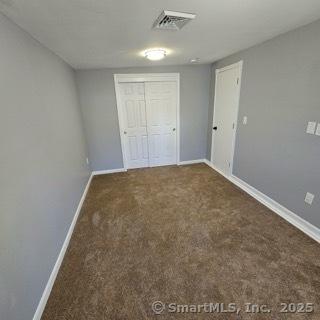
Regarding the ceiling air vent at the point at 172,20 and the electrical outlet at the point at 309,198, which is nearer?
the ceiling air vent at the point at 172,20

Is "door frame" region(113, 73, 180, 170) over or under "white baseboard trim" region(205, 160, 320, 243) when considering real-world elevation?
over

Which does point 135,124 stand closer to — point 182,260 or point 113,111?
point 113,111

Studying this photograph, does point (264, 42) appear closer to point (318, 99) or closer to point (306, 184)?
point (318, 99)

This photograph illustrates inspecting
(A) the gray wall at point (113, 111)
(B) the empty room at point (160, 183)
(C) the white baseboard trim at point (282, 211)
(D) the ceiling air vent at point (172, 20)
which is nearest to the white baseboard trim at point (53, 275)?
(B) the empty room at point (160, 183)

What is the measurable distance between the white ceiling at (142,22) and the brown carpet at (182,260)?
2.18 meters

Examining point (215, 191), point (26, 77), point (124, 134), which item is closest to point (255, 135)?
point (215, 191)

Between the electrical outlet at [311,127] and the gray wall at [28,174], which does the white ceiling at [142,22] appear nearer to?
the gray wall at [28,174]

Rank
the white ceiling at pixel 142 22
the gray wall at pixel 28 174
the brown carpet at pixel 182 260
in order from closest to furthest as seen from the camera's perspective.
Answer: the gray wall at pixel 28 174
the white ceiling at pixel 142 22
the brown carpet at pixel 182 260

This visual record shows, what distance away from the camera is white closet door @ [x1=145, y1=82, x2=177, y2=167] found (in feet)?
13.1

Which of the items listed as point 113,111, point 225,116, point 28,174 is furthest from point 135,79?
point 28,174

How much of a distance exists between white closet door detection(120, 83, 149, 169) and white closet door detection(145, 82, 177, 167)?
0.11 meters

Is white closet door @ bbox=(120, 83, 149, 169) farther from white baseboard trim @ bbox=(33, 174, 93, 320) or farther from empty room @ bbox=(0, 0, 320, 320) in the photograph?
white baseboard trim @ bbox=(33, 174, 93, 320)

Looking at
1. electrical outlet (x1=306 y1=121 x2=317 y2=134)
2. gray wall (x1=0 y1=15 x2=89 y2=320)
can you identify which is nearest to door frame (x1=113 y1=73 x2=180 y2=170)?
gray wall (x1=0 y1=15 x2=89 y2=320)

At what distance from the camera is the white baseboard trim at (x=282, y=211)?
211 cm
